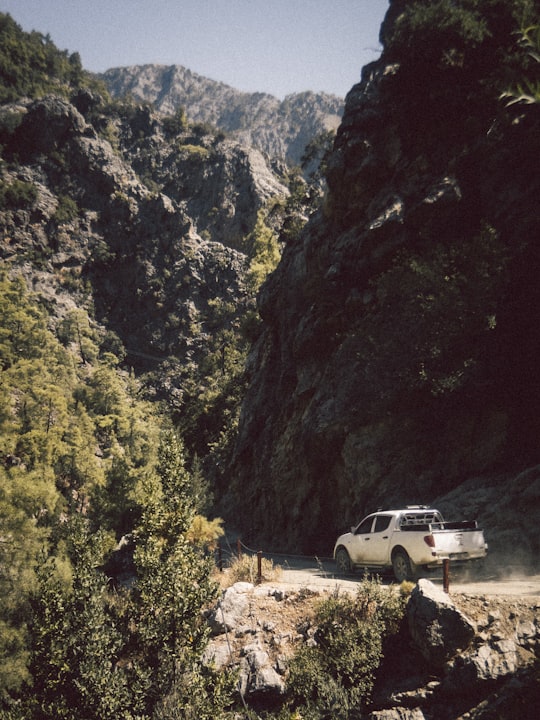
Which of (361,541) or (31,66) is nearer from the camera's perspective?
(361,541)

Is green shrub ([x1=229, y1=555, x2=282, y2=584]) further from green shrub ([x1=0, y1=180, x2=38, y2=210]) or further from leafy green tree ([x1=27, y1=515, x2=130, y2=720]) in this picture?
green shrub ([x1=0, y1=180, x2=38, y2=210])

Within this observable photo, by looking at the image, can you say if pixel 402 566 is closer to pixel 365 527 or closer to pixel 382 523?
pixel 382 523

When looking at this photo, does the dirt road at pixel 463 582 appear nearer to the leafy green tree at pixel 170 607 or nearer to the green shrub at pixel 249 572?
the green shrub at pixel 249 572

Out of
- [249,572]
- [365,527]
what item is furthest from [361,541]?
[249,572]

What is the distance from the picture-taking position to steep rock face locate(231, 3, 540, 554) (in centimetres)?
1773

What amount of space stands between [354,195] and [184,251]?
6835 centimetres

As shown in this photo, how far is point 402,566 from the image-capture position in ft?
36.8

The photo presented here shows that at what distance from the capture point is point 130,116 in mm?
115125

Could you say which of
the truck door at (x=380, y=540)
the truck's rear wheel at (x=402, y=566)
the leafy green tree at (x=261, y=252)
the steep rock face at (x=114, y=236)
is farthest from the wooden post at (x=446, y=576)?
the steep rock face at (x=114, y=236)

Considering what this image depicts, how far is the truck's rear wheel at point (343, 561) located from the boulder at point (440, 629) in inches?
179

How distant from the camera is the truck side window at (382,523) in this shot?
39.0ft

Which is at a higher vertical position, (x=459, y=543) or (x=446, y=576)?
(x=459, y=543)


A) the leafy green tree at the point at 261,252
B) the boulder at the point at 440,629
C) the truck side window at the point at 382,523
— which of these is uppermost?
the leafy green tree at the point at 261,252

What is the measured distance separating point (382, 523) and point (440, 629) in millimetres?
3346
